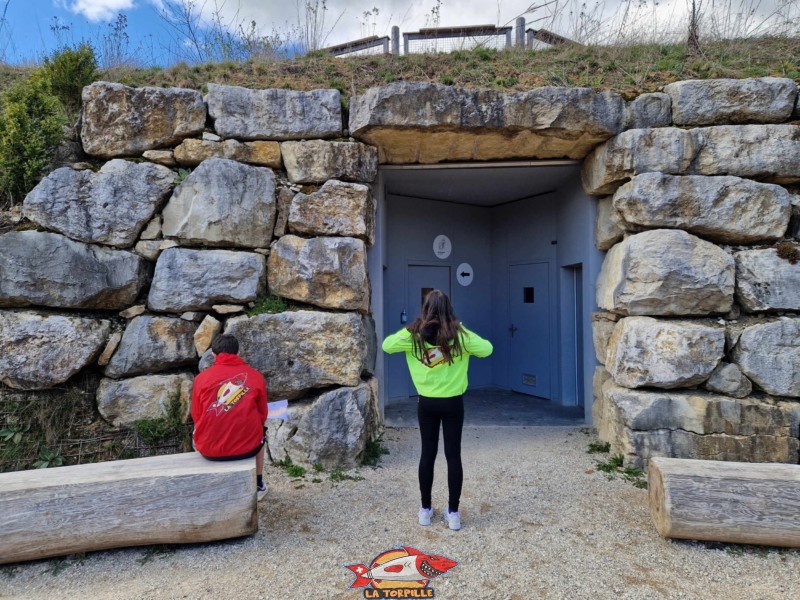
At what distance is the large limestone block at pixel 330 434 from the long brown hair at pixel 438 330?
1.53 m

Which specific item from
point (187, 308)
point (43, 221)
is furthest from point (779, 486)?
point (43, 221)

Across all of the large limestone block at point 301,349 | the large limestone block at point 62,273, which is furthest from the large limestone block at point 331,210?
the large limestone block at point 62,273

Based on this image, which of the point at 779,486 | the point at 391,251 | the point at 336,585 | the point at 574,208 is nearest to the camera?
the point at 336,585

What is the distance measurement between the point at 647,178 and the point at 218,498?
15.3 feet

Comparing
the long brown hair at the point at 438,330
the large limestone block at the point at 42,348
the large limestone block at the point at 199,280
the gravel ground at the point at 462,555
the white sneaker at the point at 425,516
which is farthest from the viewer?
the large limestone block at the point at 199,280

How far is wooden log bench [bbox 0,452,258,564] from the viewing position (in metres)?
3.06

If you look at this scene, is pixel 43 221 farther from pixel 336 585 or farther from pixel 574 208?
pixel 574 208

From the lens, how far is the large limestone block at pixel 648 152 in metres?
4.89

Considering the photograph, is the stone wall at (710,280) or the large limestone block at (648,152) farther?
the large limestone block at (648,152)

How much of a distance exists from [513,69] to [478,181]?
1.62m

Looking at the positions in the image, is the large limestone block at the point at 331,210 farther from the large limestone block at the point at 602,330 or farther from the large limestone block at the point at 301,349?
the large limestone block at the point at 602,330

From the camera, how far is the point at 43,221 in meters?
4.64

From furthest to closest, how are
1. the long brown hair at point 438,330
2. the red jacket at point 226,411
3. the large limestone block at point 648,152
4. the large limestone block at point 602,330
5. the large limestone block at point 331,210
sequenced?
1. the large limestone block at point 602,330
2. the large limestone block at point 331,210
3. the large limestone block at point 648,152
4. the red jacket at point 226,411
5. the long brown hair at point 438,330

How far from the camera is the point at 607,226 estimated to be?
5602 mm
